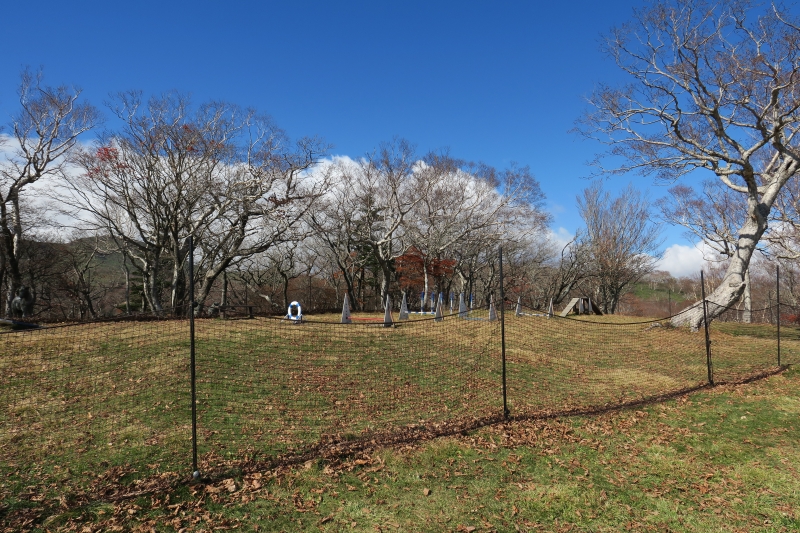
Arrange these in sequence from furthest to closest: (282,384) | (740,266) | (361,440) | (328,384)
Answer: (740,266) → (328,384) → (282,384) → (361,440)

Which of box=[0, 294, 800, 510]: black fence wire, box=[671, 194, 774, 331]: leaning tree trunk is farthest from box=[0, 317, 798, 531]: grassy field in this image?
box=[671, 194, 774, 331]: leaning tree trunk

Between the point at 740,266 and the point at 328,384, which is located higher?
the point at 740,266

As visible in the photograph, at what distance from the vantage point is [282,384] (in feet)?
23.1

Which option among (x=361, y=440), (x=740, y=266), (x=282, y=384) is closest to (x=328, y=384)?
(x=282, y=384)

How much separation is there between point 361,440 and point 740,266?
13697mm

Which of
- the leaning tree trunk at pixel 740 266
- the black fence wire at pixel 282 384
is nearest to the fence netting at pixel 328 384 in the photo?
the black fence wire at pixel 282 384

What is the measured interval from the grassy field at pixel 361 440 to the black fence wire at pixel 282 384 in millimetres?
43

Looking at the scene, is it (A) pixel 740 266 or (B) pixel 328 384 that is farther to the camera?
(A) pixel 740 266

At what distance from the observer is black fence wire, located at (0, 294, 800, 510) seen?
469cm

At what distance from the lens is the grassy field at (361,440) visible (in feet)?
11.5

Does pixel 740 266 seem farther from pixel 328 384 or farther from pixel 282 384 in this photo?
pixel 282 384

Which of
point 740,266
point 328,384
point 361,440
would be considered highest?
point 740,266

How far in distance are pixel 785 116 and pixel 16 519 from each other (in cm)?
1596

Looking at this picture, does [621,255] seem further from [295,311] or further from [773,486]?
[773,486]
